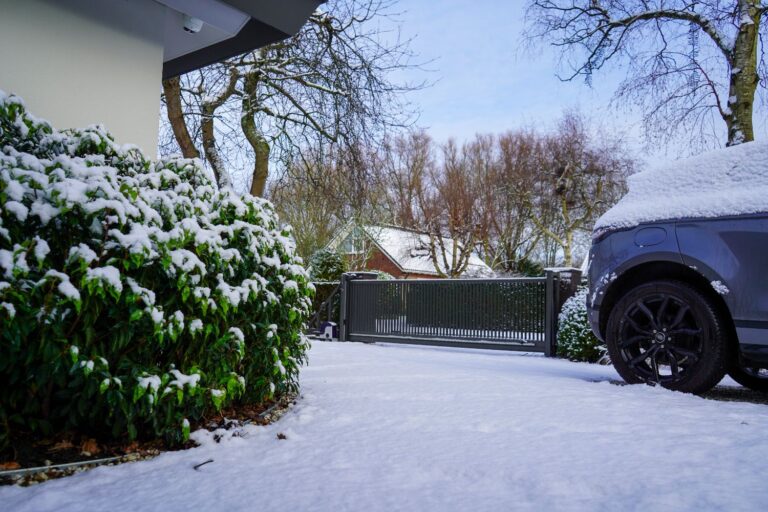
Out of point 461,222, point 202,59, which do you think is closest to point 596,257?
point 202,59

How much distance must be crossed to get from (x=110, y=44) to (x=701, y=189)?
17.1 feet

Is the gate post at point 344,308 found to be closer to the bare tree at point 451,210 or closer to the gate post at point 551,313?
the gate post at point 551,313

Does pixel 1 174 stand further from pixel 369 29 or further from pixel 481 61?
pixel 481 61

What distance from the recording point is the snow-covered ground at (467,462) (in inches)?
89.8

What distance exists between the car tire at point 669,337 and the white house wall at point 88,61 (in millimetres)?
4549

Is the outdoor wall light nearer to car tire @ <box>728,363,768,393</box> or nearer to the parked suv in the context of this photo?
the parked suv

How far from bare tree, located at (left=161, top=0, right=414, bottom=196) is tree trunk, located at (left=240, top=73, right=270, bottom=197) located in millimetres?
22

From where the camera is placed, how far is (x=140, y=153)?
3840 millimetres

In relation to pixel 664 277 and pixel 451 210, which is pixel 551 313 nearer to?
pixel 664 277

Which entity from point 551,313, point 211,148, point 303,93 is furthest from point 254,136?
point 551,313

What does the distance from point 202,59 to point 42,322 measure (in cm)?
467

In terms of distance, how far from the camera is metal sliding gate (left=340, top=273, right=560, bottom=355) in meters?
9.89

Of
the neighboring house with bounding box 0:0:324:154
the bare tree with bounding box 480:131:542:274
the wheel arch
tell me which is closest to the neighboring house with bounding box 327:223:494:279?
the bare tree with bounding box 480:131:542:274

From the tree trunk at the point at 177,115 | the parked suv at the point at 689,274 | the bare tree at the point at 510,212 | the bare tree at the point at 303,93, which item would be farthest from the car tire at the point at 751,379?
the bare tree at the point at 510,212
